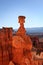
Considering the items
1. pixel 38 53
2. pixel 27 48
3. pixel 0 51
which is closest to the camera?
pixel 0 51

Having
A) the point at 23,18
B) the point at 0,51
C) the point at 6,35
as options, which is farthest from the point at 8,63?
the point at 23,18

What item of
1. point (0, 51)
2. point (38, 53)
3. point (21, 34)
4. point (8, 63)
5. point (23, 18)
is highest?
point (23, 18)

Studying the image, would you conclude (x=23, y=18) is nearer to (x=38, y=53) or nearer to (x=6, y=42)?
(x=6, y=42)

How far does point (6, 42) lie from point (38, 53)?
1341cm

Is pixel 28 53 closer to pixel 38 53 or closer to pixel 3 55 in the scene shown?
pixel 3 55

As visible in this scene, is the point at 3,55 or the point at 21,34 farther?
the point at 21,34

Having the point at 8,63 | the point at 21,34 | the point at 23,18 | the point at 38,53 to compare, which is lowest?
the point at 38,53

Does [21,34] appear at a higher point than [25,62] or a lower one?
higher

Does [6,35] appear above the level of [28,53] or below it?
above

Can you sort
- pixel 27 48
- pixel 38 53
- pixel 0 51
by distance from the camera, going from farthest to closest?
pixel 38 53, pixel 27 48, pixel 0 51

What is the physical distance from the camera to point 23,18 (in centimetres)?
881

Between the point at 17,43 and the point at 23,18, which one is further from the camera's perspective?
the point at 23,18

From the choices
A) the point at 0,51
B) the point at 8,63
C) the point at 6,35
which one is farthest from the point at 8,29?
the point at 8,63

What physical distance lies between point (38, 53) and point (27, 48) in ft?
41.8
